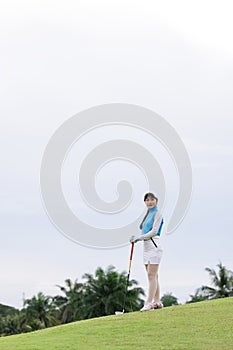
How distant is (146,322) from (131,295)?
46070mm

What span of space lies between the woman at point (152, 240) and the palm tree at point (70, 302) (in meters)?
48.5

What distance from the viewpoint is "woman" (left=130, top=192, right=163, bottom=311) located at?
1437cm

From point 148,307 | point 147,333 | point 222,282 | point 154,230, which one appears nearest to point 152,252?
point 154,230

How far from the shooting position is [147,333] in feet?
41.3

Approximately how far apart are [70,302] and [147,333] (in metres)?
54.8

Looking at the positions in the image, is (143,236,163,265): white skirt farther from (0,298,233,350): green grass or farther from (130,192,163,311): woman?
(0,298,233,350): green grass

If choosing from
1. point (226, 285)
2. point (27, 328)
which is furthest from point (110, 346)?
point (27, 328)

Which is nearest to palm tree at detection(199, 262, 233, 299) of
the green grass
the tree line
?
the tree line

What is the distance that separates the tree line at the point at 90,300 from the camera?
186ft

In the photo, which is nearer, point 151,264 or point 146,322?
point 146,322

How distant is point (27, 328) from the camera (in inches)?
2707

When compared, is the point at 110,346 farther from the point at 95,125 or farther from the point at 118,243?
the point at 95,125

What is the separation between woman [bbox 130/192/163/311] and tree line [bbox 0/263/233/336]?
114 feet

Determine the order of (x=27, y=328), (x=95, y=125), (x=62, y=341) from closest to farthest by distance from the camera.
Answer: (x=62, y=341)
(x=95, y=125)
(x=27, y=328)
